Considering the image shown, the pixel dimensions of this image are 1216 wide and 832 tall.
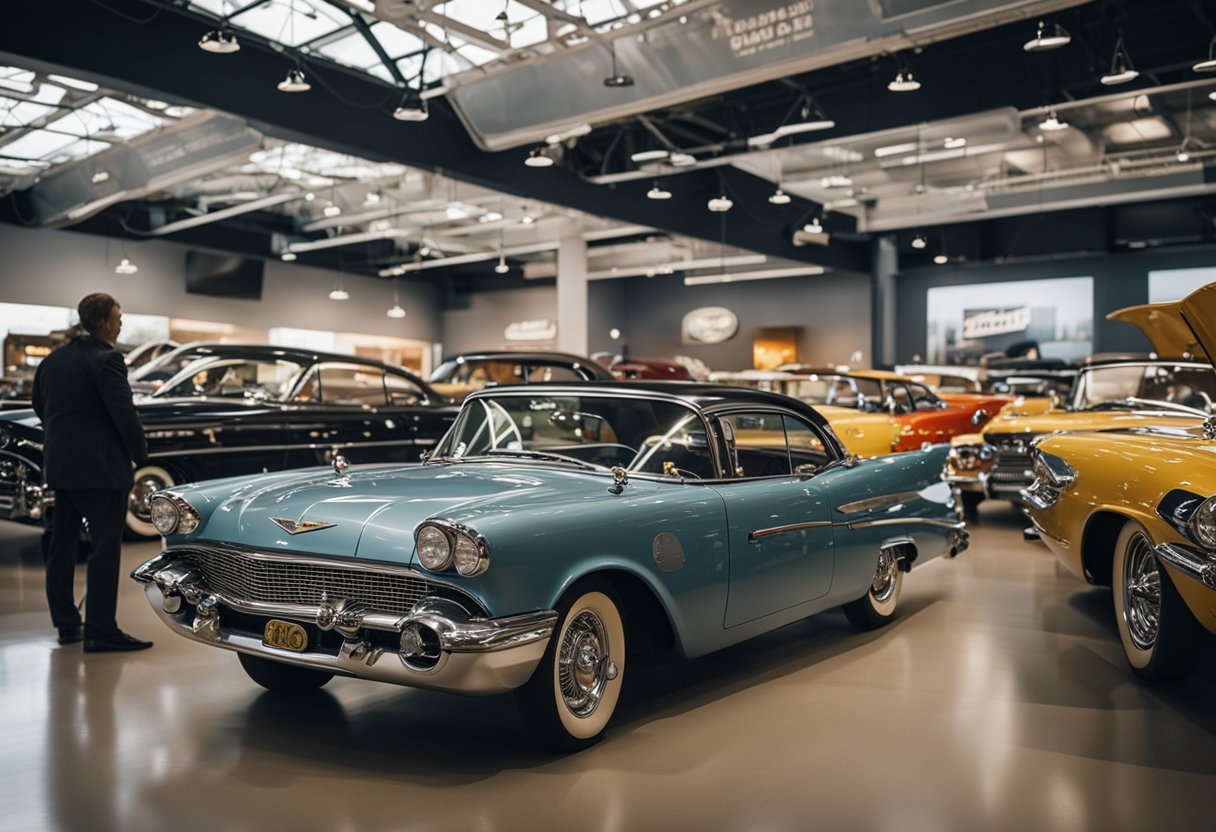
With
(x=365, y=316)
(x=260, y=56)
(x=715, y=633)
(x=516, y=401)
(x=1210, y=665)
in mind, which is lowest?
(x=1210, y=665)

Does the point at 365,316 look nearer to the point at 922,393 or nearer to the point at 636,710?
the point at 922,393

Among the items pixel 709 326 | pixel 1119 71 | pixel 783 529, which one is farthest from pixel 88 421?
pixel 709 326

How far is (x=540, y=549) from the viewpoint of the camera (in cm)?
329

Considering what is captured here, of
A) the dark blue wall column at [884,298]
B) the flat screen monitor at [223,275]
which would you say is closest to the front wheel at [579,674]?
the flat screen monitor at [223,275]

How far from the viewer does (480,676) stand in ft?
10.2

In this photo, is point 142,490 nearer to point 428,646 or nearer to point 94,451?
point 94,451

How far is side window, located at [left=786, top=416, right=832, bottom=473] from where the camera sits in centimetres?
500

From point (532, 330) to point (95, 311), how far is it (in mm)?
24540

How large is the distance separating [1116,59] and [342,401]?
25.8ft

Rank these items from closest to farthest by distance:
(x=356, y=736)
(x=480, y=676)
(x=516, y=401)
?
1. (x=480, y=676)
2. (x=356, y=736)
3. (x=516, y=401)

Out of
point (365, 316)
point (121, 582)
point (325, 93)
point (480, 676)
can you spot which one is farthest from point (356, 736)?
point (365, 316)

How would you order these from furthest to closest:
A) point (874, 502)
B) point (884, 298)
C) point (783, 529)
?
point (884, 298)
point (874, 502)
point (783, 529)

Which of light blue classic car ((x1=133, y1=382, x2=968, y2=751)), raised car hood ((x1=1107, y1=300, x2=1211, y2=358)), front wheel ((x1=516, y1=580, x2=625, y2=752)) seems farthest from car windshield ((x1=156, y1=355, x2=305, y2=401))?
raised car hood ((x1=1107, y1=300, x2=1211, y2=358))

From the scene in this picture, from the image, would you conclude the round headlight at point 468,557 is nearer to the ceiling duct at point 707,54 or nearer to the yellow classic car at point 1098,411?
the yellow classic car at point 1098,411
